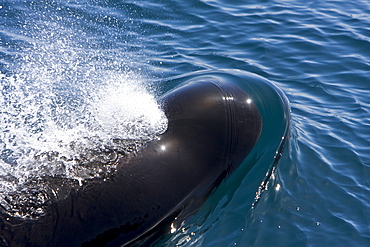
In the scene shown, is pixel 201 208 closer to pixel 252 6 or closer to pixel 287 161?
pixel 287 161

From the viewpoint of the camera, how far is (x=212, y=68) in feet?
34.2

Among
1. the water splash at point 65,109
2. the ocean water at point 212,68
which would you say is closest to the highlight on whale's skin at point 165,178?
the water splash at point 65,109

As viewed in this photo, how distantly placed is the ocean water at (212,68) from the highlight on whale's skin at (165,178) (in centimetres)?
22

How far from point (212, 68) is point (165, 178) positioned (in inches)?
197

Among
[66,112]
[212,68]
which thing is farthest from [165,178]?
[212,68]

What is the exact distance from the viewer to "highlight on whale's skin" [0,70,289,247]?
5148mm

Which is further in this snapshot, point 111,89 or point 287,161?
point 111,89

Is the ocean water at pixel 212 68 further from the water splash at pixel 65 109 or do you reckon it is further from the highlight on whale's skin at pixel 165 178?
the highlight on whale's skin at pixel 165 178

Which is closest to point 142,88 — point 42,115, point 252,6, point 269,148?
point 42,115

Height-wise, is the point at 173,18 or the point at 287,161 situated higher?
the point at 173,18

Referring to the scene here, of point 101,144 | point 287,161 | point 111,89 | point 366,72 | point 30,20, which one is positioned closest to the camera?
point 101,144

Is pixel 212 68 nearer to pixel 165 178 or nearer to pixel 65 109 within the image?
pixel 65 109

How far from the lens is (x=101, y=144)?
5887mm

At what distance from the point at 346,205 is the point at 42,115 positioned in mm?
4690
